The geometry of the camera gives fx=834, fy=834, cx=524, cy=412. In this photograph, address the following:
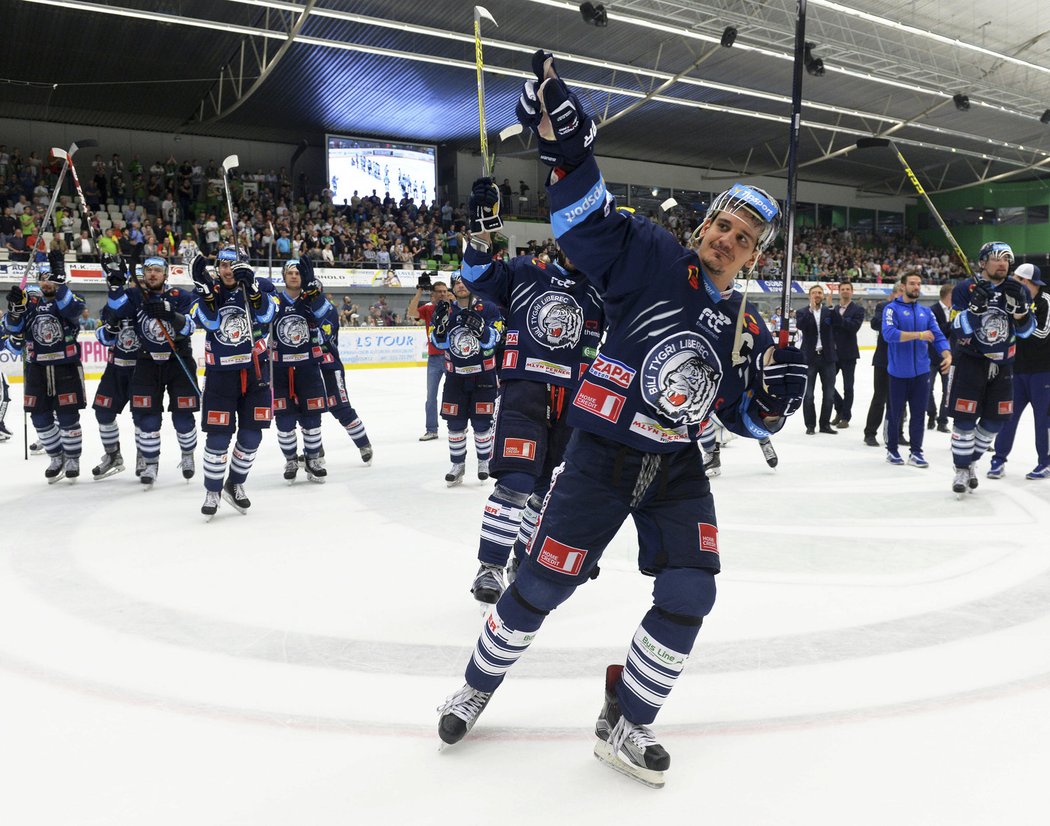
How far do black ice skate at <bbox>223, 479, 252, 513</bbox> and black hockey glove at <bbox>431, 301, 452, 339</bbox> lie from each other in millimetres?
2577

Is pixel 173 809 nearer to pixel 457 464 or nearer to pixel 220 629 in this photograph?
pixel 220 629

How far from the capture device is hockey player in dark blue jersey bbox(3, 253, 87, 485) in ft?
22.3

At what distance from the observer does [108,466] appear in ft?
23.0

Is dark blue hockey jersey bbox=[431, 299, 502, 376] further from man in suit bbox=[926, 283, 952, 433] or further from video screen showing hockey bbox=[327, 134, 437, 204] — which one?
video screen showing hockey bbox=[327, 134, 437, 204]

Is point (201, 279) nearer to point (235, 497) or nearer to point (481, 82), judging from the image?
point (235, 497)

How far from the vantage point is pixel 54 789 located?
2.22 metres

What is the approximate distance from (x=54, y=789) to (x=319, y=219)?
20.8 meters

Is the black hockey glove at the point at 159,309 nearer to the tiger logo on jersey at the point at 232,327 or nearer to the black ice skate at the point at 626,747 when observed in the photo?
the tiger logo on jersey at the point at 232,327

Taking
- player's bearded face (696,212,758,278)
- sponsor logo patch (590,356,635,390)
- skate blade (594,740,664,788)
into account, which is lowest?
skate blade (594,740,664,788)

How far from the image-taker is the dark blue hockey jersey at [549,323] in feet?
12.4

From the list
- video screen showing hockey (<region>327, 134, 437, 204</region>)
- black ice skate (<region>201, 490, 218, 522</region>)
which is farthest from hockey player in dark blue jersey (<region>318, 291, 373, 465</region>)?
video screen showing hockey (<region>327, 134, 437, 204</region>)

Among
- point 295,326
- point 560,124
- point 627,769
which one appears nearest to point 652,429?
point 560,124

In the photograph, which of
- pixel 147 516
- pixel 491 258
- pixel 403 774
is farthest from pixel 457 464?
pixel 403 774

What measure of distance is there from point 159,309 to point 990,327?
19.5 feet
